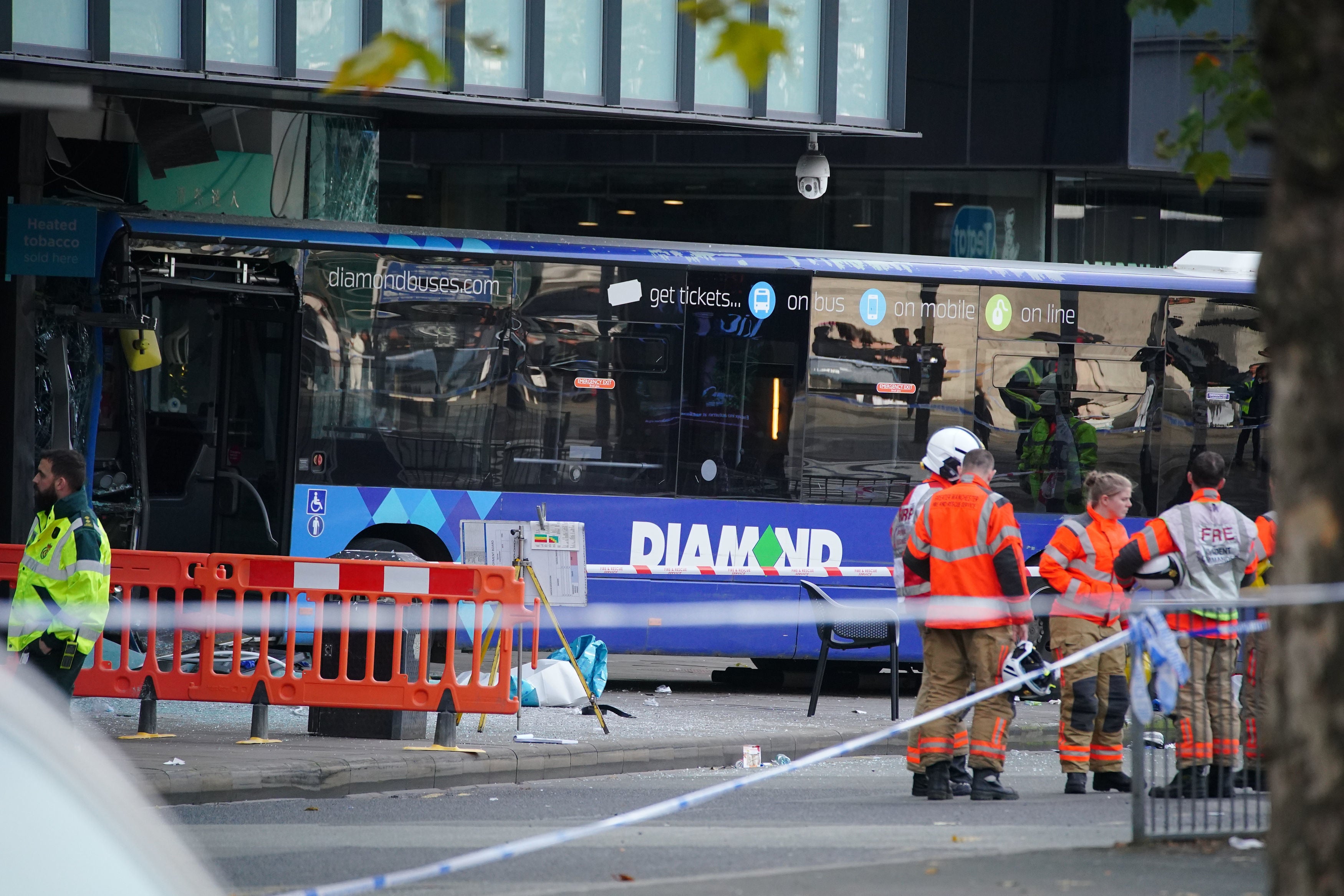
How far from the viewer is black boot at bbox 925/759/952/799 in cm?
912

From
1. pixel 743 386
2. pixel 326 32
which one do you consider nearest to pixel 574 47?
pixel 326 32

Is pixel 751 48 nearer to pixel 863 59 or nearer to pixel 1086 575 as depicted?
Result: pixel 1086 575

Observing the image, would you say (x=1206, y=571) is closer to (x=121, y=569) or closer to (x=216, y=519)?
(x=121, y=569)

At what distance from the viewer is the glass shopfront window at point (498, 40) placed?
14.3 metres

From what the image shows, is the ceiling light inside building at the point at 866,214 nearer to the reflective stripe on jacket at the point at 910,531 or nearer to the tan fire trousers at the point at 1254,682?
the reflective stripe on jacket at the point at 910,531

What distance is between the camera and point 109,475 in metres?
13.8

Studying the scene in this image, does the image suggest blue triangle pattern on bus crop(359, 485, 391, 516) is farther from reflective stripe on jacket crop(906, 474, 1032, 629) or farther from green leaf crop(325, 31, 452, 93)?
green leaf crop(325, 31, 452, 93)

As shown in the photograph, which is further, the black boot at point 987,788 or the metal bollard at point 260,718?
the metal bollard at point 260,718

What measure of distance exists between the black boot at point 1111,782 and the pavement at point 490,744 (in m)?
2.13

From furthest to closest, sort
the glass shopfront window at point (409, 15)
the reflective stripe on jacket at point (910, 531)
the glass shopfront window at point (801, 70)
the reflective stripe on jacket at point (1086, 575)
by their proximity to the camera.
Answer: the glass shopfront window at point (801, 70)
the glass shopfront window at point (409, 15)
the reflective stripe on jacket at point (1086, 575)
the reflective stripe on jacket at point (910, 531)

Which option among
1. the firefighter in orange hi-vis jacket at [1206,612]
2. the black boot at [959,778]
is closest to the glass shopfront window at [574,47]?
the firefighter in orange hi-vis jacket at [1206,612]

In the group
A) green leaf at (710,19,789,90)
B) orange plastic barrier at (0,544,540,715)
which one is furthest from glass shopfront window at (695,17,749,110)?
green leaf at (710,19,789,90)

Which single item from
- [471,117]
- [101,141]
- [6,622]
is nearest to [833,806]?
[6,622]

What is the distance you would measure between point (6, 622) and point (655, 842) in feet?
11.8
